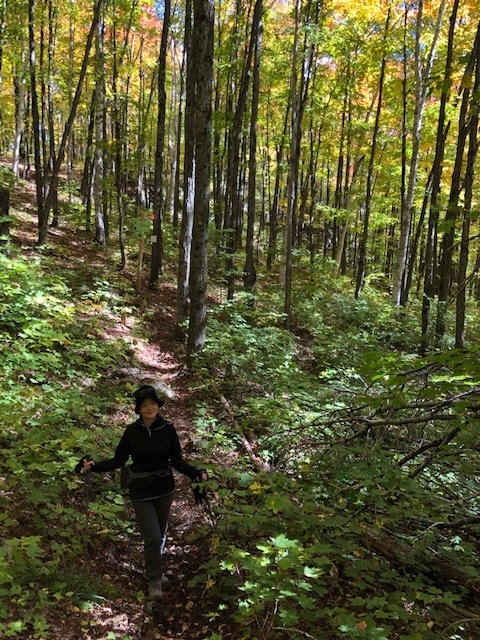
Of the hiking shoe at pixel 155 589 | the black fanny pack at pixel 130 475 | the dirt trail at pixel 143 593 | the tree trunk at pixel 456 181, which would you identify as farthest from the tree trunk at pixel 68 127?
the hiking shoe at pixel 155 589

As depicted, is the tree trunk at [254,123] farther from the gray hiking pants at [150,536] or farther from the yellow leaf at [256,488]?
the gray hiking pants at [150,536]

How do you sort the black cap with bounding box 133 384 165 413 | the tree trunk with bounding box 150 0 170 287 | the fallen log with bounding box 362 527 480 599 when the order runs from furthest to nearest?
1. the tree trunk with bounding box 150 0 170 287
2. the black cap with bounding box 133 384 165 413
3. the fallen log with bounding box 362 527 480 599

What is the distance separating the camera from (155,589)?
387 cm

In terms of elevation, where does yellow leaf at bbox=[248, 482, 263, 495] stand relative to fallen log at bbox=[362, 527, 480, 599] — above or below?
above

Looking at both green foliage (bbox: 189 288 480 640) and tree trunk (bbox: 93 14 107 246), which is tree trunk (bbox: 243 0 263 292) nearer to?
tree trunk (bbox: 93 14 107 246)

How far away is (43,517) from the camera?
418 centimetres

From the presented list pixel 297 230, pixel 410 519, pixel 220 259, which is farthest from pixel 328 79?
pixel 410 519

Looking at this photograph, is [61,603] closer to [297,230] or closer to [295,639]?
[295,639]

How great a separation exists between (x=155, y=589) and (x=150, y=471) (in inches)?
38.7

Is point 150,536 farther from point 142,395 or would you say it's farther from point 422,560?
point 422,560

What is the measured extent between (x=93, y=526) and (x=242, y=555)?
1.88 m

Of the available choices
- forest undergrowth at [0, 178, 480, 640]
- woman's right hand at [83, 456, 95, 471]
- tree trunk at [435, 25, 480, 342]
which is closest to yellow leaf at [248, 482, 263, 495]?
forest undergrowth at [0, 178, 480, 640]

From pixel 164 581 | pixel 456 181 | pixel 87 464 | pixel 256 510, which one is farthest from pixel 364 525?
pixel 456 181

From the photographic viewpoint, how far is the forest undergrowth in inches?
125
